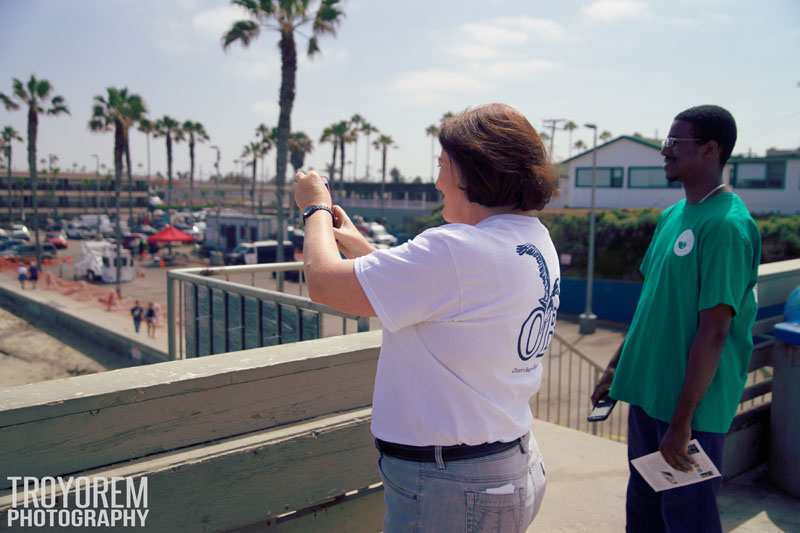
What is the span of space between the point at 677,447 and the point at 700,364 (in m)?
0.29

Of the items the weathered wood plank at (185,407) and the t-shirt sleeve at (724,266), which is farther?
the t-shirt sleeve at (724,266)

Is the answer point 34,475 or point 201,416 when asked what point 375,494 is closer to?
point 201,416

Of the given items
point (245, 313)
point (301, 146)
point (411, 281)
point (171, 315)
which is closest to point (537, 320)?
point (411, 281)

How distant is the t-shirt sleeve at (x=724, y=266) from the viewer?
208 cm

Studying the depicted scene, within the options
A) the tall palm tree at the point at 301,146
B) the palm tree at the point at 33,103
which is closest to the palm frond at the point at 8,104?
the palm tree at the point at 33,103

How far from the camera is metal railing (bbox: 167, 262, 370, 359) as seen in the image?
362cm

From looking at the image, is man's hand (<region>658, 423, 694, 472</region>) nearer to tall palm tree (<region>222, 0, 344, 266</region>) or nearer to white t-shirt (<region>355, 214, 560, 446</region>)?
white t-shirt (<region>355, 214, 560, 446</region>)

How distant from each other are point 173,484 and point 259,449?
0.95 feet

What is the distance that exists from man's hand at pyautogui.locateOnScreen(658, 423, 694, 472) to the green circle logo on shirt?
561mm

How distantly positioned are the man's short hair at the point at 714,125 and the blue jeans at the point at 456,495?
140 centimetres

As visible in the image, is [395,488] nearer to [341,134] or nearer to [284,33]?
[284,33]

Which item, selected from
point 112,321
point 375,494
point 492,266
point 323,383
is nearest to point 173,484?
point 323,383

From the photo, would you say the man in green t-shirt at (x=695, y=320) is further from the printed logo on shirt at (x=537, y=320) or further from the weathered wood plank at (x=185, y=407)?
the weathered wood plank at (x=185, y=407)

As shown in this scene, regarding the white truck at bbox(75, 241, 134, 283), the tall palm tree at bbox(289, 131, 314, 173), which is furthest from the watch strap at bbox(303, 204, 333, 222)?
the tall palm tree at bbox(289, 131, 314, 173)
